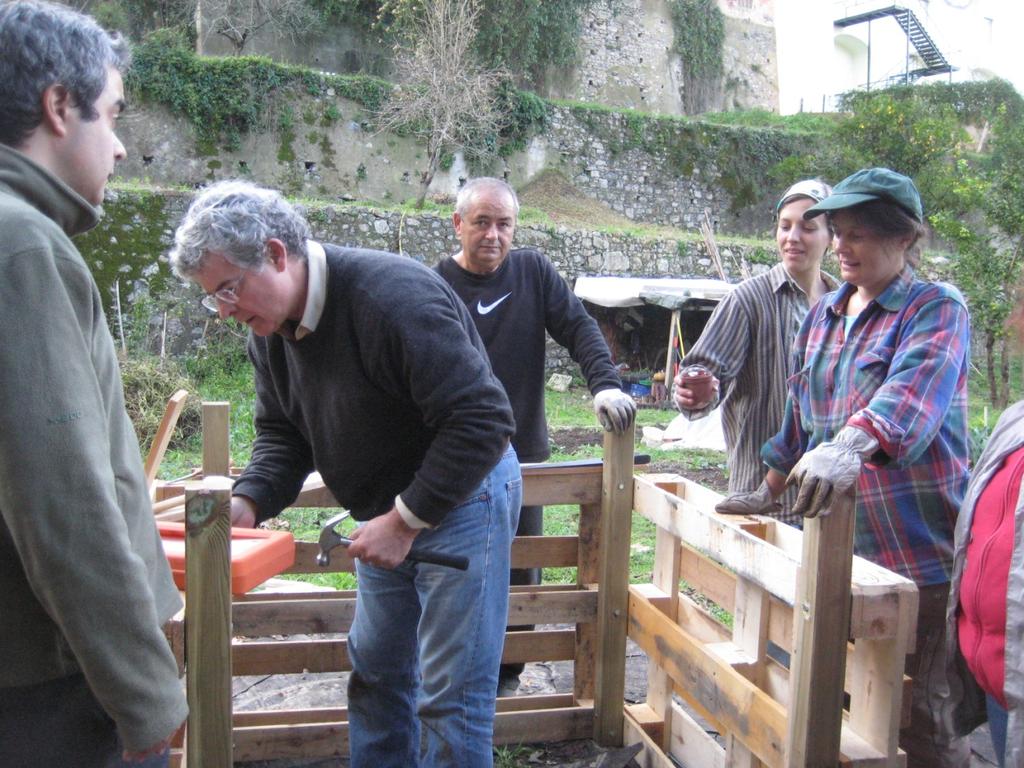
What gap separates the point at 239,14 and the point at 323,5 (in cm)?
203

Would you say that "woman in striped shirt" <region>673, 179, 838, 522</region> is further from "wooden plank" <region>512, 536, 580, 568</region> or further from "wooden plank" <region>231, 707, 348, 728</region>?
"wooden plank" <region>231, 707, 348, 728</region>

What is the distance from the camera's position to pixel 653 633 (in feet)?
8.88

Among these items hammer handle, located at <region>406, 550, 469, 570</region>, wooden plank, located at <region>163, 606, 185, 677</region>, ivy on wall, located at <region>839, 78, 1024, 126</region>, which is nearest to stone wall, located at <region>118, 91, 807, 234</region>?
ivy on wall, located at <region>839, 78, 1024, 126</region>

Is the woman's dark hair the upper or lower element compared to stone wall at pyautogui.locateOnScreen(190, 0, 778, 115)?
lower

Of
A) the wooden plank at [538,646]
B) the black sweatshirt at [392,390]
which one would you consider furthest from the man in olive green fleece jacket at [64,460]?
the wooden plank at [538,646]

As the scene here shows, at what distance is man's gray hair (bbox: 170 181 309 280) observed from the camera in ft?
6.02

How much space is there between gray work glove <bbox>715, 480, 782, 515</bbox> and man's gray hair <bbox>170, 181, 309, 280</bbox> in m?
1.36

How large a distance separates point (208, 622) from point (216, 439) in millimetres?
1010

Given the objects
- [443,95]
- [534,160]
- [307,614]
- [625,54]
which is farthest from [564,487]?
[625,54]

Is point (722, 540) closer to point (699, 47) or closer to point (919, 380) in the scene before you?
point (919, 380)

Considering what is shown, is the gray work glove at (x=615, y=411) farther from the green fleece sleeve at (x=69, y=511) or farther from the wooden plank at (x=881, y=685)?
the green fleece sleeve at (x=69, y=511)

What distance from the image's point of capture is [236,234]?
183 cm

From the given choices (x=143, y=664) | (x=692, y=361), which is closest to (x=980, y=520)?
(x=692, y=361)

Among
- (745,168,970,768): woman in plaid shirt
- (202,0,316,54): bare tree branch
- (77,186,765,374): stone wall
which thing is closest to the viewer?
(745,168,970,768): woman in plaid shirt
